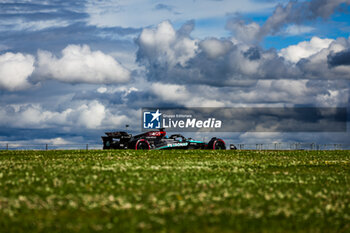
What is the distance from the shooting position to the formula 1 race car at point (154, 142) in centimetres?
5234

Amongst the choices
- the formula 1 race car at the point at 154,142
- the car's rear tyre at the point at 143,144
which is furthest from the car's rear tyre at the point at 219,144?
the car's rear tyre at the point at 143,144

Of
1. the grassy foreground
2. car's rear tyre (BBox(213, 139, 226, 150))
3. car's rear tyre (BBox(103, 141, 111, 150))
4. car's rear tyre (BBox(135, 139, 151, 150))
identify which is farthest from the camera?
car's rear tyre (BBox(103, 141, 111, 150))

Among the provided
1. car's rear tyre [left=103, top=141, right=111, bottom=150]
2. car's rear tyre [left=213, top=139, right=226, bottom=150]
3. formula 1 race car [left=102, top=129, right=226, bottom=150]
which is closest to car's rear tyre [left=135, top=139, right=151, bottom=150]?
formula 1 race car [left=102, top=129, right=226, bottom=150]

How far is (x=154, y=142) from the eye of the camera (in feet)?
174

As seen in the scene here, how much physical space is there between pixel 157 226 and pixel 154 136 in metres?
43.4

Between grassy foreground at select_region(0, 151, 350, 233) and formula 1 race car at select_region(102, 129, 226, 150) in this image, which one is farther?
formula 1 race car at select_region(102, 129, 226, 150)

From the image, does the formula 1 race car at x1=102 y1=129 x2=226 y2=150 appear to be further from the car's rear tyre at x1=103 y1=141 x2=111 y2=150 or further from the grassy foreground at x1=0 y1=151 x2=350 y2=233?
the grassy foreground at x1=0 y1=151 x2=350 y2=233

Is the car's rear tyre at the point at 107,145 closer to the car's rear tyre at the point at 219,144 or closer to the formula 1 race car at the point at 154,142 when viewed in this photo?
→ the formula 1 race car at the point at 154,142

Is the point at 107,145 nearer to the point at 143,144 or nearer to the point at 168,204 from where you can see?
the point at 143,144

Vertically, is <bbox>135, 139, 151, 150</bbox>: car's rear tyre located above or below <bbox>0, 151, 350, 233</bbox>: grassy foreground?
above

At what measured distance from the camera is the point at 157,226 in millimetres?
10195

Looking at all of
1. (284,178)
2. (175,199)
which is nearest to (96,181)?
(175,199)

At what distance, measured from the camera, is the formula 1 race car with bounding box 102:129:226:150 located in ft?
172

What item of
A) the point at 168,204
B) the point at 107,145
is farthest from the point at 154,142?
the point at 168,204
